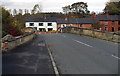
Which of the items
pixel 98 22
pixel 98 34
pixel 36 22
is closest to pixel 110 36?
pixel 98 34

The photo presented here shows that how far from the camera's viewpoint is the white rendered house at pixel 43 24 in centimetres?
11712

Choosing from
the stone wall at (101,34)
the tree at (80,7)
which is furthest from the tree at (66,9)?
the stone wall at (101,34)

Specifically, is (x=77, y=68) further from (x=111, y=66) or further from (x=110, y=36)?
(x=110, y=36)

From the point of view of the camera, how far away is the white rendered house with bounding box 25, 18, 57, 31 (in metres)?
117

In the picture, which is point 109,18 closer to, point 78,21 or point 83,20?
point 83,20

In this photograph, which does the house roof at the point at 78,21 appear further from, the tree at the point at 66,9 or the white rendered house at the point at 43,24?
the tree at the point at 66,9

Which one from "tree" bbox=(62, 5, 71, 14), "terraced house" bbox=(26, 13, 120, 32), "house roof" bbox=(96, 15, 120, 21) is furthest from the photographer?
Result: "tree" bbox=(62, 5, 71, 14)

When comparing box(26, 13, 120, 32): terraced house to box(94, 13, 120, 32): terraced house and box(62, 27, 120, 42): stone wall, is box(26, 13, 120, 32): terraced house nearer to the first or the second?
box(94, 13, 120, 32): terraced house

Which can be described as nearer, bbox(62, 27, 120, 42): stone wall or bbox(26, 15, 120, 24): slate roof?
bbox(62, 27, 120, 42): stone wall

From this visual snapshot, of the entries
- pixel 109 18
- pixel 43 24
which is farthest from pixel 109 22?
pixel 43 24

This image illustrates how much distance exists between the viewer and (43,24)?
118 metres

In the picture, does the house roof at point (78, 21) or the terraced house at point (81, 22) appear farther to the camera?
the house roof at point (78, 21)

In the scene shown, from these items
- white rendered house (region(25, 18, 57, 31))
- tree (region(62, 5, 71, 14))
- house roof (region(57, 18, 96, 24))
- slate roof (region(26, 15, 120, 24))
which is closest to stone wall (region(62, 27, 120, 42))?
slate roof (region(26, 15, 120, 24))

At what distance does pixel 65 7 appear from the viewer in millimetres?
148625
